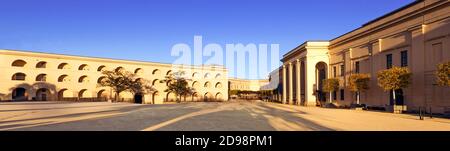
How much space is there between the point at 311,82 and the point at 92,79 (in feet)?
156

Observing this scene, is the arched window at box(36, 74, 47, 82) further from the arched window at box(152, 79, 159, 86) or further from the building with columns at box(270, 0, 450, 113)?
the building with columns at box(270, 0, 450, 113)

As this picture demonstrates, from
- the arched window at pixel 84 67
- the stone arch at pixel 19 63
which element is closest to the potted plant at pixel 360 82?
the arched window at pixel 84 67

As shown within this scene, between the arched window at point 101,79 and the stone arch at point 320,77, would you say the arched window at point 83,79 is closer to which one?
the arched window at point 101,79

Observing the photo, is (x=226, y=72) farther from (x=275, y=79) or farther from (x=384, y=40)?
(x=384, y=40)

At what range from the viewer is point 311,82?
56.2 meters

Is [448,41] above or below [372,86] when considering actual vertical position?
above

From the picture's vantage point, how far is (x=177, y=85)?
83.5 metres

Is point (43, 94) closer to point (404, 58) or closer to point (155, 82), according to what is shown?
point (155, 82)

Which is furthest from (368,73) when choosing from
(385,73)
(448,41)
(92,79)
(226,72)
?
(226,72)

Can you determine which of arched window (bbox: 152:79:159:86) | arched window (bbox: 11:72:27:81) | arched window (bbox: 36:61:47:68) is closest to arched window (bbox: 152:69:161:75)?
arched window (bbox: 152:79:159:86)

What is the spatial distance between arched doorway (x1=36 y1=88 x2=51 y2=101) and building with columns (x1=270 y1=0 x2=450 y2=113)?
49.8 m

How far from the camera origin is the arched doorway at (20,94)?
63.6 meters

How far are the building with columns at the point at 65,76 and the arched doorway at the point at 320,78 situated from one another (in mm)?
35631

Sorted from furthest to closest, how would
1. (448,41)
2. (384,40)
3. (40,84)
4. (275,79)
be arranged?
(275,79) < (40,84) < (384,40) < (448,41)
